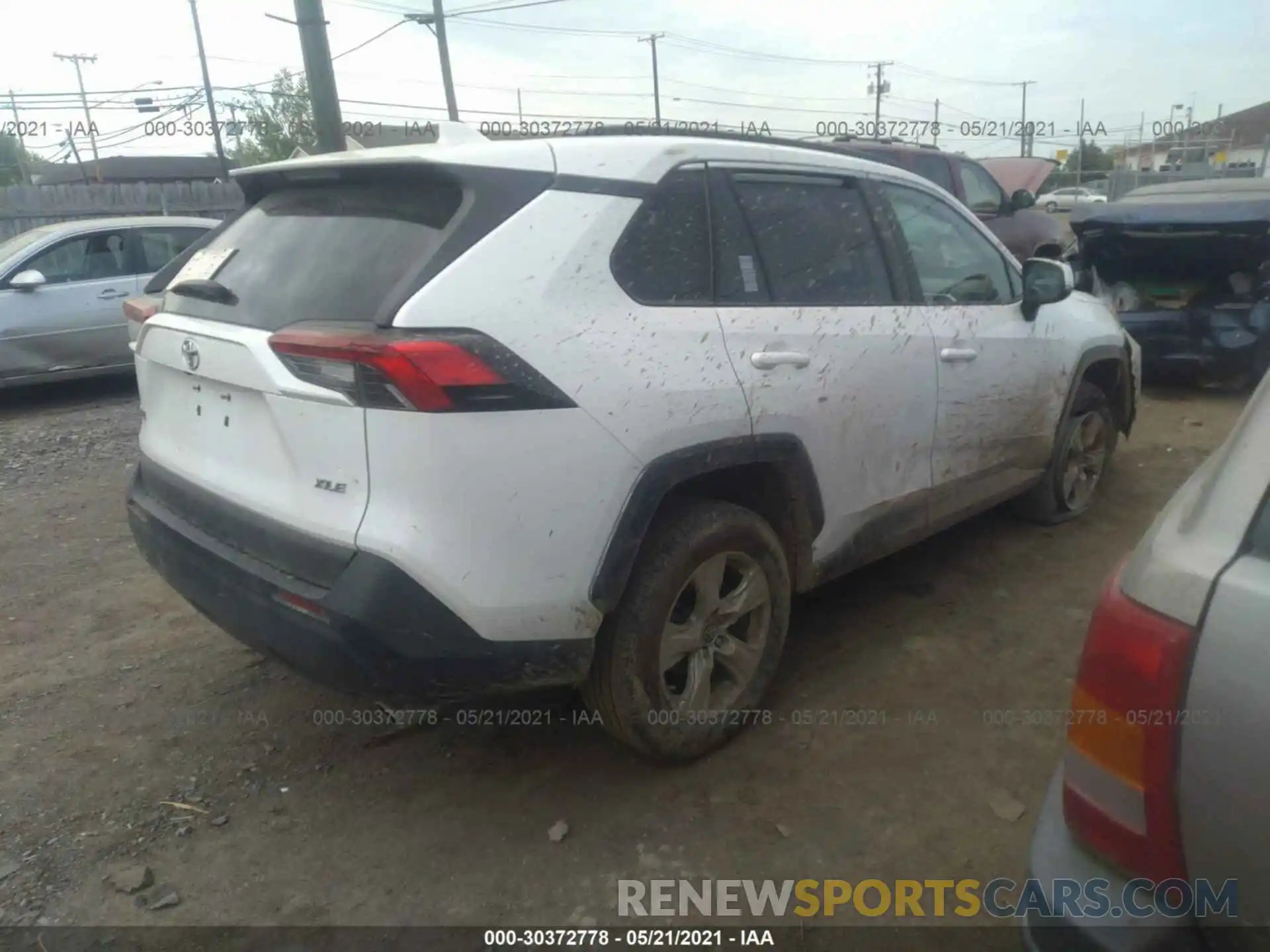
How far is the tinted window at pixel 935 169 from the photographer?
9.35 metres

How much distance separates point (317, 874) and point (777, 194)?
2.45 m

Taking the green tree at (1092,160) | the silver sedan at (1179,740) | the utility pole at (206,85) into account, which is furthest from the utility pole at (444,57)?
the green tree at (1092,160)

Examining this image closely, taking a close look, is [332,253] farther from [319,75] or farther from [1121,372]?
[319,75]

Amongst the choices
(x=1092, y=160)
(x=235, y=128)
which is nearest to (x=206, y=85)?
(x=235, y=128)

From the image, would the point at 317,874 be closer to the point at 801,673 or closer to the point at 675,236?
the point at 801,673

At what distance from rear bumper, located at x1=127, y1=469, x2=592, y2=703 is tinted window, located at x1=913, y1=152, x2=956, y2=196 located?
8347mm

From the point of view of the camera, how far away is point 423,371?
210 centimetres

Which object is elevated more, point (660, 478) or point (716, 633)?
point (660, 478)

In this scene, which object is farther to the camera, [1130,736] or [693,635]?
[693,635]

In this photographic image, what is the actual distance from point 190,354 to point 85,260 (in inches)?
272

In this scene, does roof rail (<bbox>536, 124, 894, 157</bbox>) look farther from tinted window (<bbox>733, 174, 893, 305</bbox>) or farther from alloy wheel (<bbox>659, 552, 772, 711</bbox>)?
alloy wheel (<bbox>659, 552, 772, 711</bbox>)

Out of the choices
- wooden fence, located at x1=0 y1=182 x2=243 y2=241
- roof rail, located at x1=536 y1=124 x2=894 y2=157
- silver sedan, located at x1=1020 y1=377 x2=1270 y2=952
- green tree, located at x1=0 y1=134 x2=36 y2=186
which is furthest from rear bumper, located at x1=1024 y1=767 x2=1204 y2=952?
green tree, located at x1=0 y1=134 x2=36 y2=186

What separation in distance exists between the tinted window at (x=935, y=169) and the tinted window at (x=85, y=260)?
761 cm

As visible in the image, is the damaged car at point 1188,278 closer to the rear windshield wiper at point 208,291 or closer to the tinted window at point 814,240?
the tinted window at point 814,240
